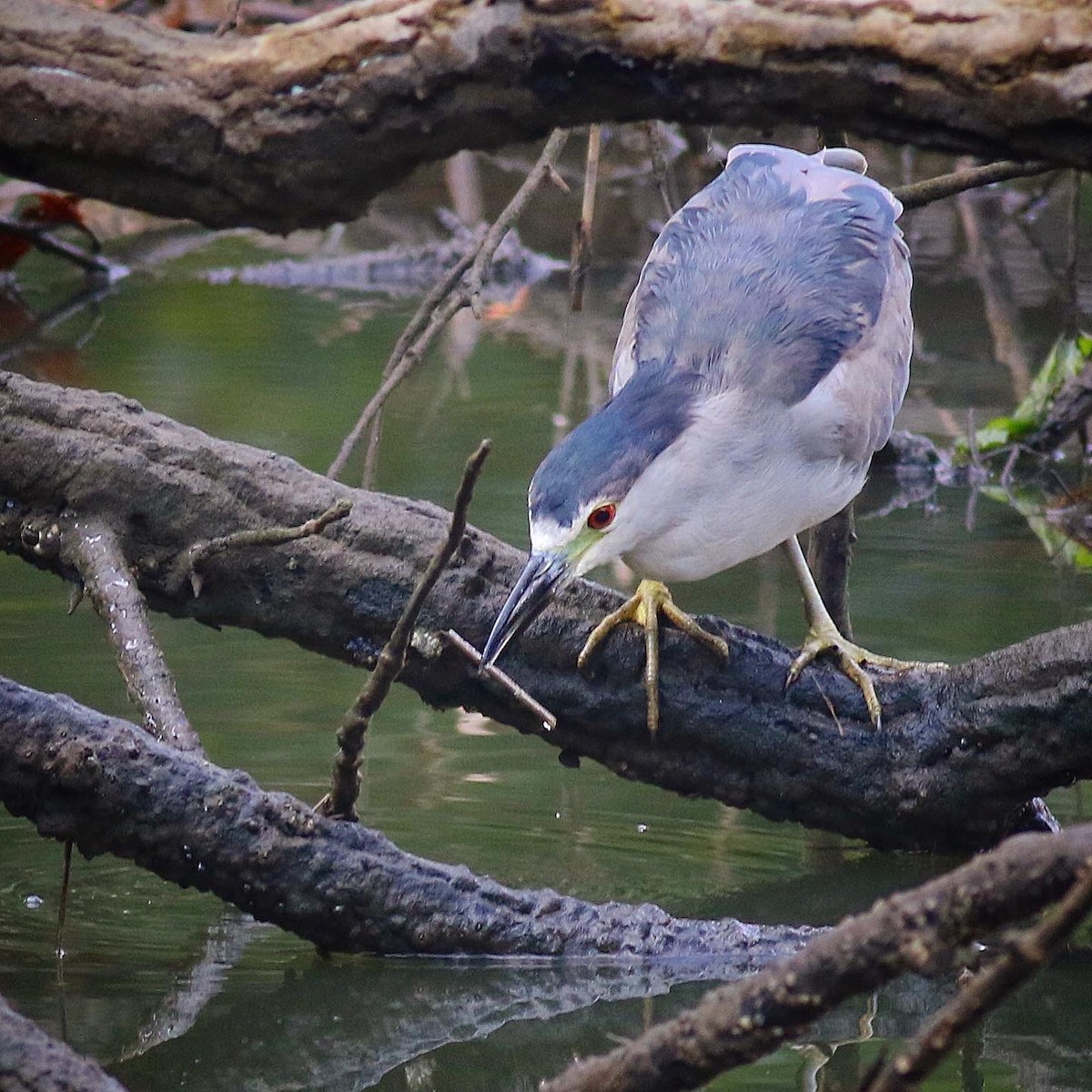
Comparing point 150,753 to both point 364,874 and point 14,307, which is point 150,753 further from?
point 14,307

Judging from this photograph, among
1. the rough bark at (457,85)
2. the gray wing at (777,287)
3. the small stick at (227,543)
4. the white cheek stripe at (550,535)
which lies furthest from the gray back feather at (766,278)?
the rough bark at (457,85)

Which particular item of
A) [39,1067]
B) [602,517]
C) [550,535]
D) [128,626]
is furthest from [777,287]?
[39,1067]

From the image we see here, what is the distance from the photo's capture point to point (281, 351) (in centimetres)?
958

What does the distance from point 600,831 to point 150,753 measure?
1.34 meters

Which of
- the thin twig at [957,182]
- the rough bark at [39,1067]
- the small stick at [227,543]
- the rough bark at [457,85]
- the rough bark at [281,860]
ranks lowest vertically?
the rough bark at [281,860]

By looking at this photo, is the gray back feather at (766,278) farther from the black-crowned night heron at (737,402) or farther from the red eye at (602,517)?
the red eye at (602,517)

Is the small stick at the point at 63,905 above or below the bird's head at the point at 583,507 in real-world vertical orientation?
below

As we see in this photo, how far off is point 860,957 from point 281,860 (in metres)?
1.64

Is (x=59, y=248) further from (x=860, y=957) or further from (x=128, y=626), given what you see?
(x=860, y=957)

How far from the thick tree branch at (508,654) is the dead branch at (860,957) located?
1859 millimetres

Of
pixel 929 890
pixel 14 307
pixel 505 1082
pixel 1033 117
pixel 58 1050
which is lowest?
pixel 14 307

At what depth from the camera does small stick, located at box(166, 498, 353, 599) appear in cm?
322

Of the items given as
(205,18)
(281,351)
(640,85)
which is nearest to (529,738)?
(640,85)

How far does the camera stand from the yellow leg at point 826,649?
12.9 ft
